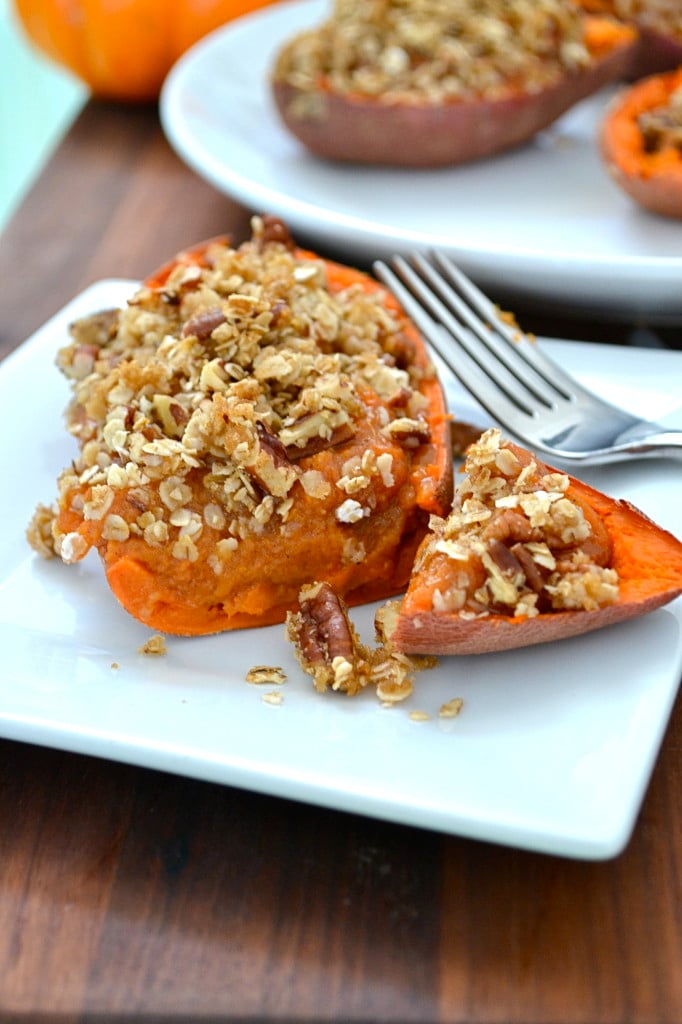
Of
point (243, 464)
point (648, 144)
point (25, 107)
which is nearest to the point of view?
point (243, 464)

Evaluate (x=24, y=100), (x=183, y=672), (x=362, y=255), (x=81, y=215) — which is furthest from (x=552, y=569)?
(x=24, y=100)

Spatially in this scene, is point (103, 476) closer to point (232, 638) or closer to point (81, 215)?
point (232, 638)

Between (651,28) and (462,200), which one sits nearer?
(462,200)

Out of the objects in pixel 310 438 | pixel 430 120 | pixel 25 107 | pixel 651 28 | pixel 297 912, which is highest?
pixel 310 438

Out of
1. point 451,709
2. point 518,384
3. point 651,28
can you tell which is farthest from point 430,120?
point 451,709

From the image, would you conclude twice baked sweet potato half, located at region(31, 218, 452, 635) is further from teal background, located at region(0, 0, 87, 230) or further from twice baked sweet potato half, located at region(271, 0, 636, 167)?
teal background, located at region(0, 0, 87, 230)

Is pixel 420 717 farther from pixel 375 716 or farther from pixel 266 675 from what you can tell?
pixel 266 675
